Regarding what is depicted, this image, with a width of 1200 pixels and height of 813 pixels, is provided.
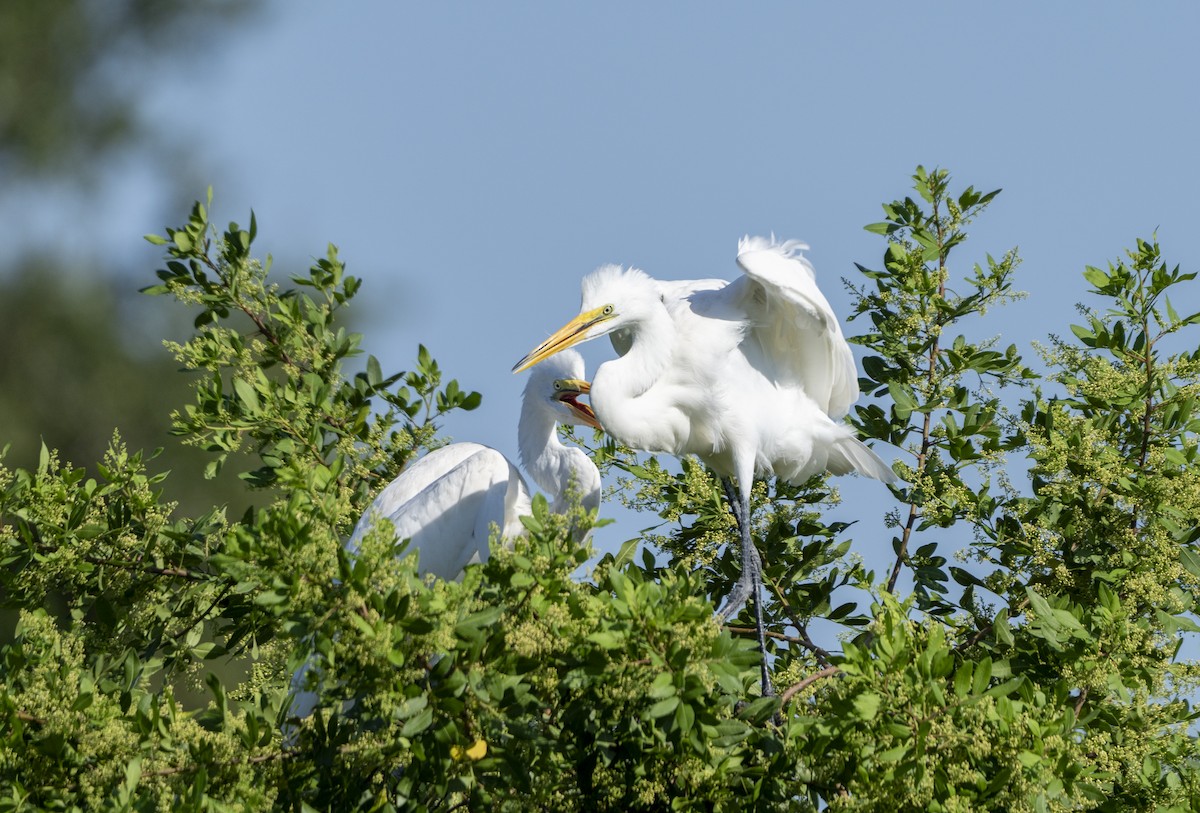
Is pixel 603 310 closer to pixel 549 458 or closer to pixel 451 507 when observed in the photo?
pixel 549 458

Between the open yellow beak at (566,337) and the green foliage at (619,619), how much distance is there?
372 mm

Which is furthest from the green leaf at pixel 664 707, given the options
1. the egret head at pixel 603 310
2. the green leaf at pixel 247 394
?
the egret head at pixel 603 310

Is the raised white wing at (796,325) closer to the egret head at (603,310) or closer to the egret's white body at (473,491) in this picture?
the egret head at (603,310)

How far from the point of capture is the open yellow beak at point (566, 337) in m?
4.41

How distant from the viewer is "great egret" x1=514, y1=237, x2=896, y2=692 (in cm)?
438

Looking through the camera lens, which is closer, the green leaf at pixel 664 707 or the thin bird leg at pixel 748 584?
the green leaf at pixel 664 707

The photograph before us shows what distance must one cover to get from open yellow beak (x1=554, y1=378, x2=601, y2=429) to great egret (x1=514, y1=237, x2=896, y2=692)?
0.75ft

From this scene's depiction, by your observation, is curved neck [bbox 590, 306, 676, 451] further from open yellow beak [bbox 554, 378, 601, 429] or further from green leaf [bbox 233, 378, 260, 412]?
green leaf [bbox 233, 378, 260, 412]

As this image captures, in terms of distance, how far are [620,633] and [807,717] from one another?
0.55 meters

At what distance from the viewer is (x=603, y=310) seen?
14.6 ft

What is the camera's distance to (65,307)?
37.8 feet

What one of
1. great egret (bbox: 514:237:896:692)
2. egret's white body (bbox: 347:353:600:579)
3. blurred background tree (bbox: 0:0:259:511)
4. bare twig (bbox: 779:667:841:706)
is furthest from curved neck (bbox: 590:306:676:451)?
blurred background tree (bbox: 0:0:259:511)

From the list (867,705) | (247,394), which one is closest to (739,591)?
(247,394)

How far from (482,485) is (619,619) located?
2.06 m
